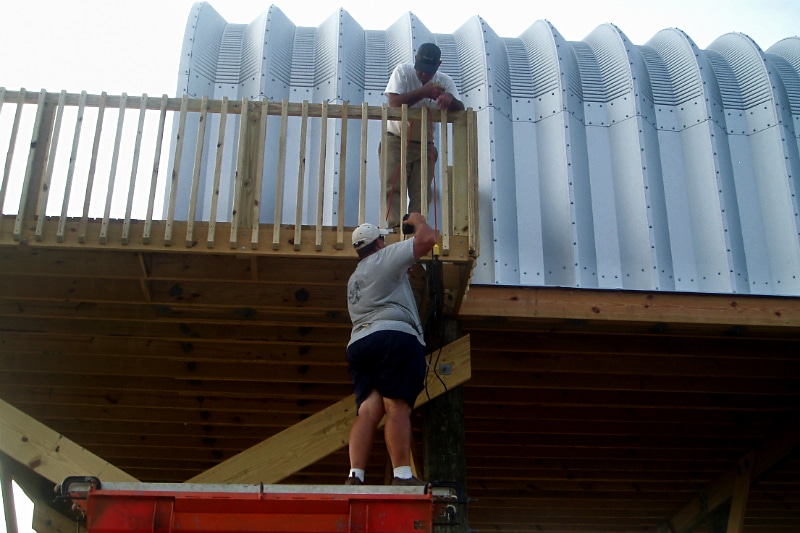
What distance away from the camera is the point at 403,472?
17.6ft

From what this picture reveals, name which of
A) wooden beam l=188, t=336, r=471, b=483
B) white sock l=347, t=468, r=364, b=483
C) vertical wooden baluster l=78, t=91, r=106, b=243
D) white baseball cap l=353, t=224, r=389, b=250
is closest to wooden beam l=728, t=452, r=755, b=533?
wooden beam l=188, t=336, r=471, b=483

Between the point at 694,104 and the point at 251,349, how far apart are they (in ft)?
18.2

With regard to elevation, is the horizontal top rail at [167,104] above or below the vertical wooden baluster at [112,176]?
above

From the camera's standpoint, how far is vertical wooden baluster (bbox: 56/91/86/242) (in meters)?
6.84

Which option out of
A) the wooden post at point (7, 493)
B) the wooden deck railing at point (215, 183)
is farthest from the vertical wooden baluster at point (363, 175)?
the wooden post at point (7, 493)

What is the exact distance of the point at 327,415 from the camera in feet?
24.4

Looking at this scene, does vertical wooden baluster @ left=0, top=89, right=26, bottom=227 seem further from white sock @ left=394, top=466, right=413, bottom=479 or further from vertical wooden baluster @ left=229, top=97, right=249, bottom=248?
white sock @ left=394, top=466, right=413, bottom=479

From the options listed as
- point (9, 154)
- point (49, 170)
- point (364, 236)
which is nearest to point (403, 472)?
point (364, 236)

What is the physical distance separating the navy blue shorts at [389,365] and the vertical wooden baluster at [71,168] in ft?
8.01

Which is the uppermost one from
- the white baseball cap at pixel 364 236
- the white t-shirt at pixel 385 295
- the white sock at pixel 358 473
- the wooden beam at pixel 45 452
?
the white baseball cap at pixel 364 236

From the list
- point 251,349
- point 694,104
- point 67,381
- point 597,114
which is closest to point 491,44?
point 597,114

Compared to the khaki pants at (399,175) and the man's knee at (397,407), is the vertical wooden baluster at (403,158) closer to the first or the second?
the khaki pants at (399,175)

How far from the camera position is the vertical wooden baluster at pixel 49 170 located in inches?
269

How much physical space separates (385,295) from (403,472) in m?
1.22
